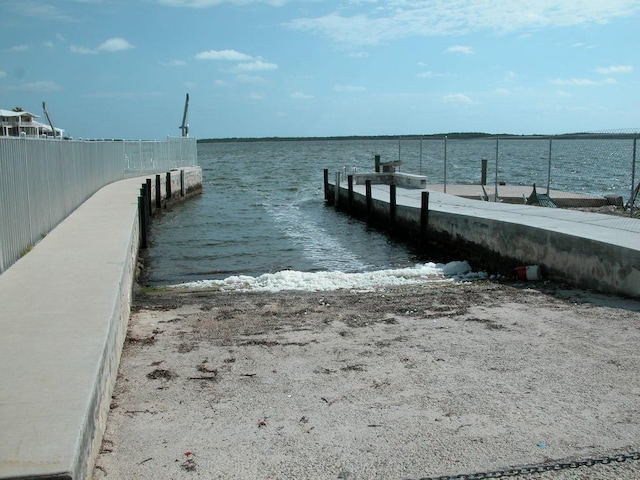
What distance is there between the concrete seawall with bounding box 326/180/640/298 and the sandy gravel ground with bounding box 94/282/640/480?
2.68 feet

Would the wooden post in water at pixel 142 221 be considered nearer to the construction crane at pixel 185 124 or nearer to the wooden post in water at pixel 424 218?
the wooden post in water at pixel 424 218

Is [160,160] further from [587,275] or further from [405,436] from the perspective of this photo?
[405,436]

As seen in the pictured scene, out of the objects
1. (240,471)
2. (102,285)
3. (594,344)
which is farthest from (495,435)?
(102,285)

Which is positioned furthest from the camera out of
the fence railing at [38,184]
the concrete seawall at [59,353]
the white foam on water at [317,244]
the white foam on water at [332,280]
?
the white foam on water at [317,244]

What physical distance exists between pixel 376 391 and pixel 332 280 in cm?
650

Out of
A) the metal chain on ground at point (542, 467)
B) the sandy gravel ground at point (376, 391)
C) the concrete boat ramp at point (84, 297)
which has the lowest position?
the sandy gravel ground at point (376, 391)

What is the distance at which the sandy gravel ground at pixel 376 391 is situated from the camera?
14.4ft

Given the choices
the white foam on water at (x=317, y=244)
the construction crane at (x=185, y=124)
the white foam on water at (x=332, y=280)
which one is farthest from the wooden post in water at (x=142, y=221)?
the construction crane at (x=185, y=124)

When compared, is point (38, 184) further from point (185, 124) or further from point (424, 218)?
point (185, 124)

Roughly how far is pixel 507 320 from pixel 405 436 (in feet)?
12.3

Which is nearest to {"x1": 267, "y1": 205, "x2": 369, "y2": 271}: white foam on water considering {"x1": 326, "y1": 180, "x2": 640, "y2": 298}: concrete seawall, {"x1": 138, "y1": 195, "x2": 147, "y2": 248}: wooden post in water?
{"x1": 326, "y1": 180, "x2": 640, "y2": 298}: concrete seawall

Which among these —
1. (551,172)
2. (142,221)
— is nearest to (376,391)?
(142,221)

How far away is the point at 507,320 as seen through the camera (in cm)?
806

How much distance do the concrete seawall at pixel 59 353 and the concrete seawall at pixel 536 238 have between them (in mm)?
6696
